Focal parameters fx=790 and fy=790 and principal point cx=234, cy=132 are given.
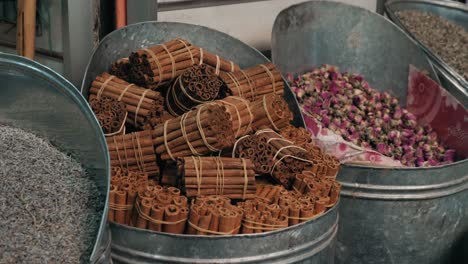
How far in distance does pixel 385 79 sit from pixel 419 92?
317mm

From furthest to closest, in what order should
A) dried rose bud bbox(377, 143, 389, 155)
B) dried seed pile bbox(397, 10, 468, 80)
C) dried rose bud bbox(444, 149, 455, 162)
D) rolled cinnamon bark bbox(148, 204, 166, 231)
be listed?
dried seed pile bbox(397, 10, 468, 80)
dried rose bud bbox(444, 149, 455, 162)
dried rose bud bbox(377, 143, 389, 155)
rolled cinnamon bark bbox(148, 204, 166, 231)

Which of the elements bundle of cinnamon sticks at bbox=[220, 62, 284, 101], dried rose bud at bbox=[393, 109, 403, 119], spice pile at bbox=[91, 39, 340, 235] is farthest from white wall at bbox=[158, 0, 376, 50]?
dried rose bud at bbox=[393, 109, 403, 119]

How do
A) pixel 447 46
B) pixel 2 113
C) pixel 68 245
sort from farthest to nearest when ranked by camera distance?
pixel 447 46, pixel 2 113, pixel 68 245

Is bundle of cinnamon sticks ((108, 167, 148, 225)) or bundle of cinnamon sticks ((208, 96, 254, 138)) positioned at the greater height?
bundle of cinnamon sticks ((208, 96, 254, 138))

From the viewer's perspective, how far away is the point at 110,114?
405cm

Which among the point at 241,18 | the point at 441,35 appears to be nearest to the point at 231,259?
the point at 241,18

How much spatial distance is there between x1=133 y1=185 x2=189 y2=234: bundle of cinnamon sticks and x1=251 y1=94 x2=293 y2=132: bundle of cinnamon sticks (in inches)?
34.4

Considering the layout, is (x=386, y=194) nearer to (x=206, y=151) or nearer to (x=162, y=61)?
(x=206, y=151)

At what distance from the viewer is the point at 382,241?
14.9ft

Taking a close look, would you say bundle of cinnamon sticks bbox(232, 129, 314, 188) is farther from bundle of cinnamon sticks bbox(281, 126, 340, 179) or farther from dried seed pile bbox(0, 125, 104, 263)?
dried seed pile bbox(0, 125, 104, 263)

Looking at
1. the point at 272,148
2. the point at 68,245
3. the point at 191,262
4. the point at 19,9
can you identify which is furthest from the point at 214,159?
the point at 19,9

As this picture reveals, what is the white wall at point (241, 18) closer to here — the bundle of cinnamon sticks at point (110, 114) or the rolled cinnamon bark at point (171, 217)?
the bundle of cinnamon sticks at point (110, 114)

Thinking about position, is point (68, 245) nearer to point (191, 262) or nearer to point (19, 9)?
point (191, 262)

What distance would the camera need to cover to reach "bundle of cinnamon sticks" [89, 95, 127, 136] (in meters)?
4.02
